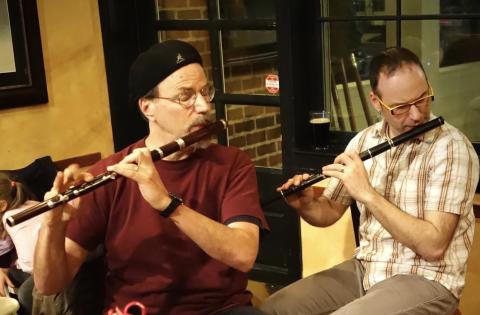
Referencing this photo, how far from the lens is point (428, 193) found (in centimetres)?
181

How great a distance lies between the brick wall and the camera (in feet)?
10.00

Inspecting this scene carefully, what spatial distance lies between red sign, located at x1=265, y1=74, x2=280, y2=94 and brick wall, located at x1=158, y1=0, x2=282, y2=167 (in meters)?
0.03

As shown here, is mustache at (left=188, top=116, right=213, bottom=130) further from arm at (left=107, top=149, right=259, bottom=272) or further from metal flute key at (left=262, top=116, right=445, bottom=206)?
metal flute key at (left=262, top=116, right=445, bottom=206)

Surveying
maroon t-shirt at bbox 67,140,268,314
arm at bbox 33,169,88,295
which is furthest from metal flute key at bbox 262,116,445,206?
arm at bbox 33,169,88,295

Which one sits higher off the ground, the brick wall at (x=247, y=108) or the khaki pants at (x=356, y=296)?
the brick wall at (x=247, y=108)

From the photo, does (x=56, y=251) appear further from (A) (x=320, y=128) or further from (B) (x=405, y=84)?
(A) (x=320, y=128)

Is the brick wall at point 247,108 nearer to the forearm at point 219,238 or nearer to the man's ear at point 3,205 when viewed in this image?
the man's ear at point 3,205

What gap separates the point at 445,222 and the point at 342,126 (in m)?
1.14

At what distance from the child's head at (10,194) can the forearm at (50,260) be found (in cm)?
78

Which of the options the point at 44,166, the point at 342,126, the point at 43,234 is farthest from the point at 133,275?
the point at 342,126

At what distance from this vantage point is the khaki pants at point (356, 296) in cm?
178

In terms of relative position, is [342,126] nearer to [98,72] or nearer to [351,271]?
[351,271]

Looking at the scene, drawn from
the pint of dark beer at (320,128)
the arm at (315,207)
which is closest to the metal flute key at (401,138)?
the arm at (315,207)

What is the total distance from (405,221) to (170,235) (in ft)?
1.99
